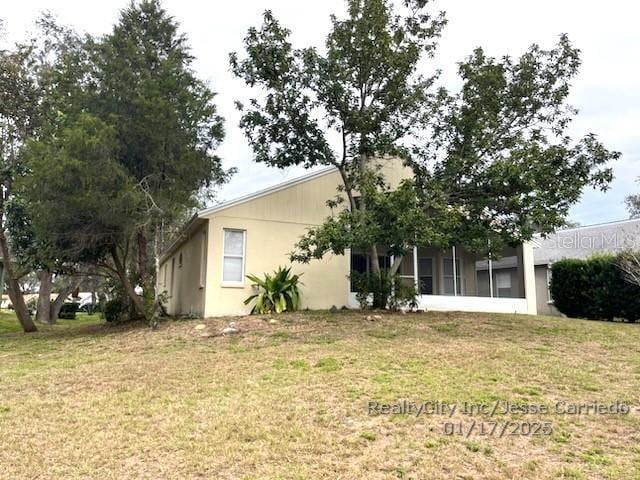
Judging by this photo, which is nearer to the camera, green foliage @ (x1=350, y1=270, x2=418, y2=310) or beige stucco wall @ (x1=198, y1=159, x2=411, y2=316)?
beige stucco wall @ (x1=198, y1=159, x2=411, y2=316)

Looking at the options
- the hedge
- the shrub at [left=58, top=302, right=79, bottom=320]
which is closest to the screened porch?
the hedge

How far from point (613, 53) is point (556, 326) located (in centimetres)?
713

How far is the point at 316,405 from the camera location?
6031 millimetres

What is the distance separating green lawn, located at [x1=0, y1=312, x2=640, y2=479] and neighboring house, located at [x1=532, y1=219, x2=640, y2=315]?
11.7 metres

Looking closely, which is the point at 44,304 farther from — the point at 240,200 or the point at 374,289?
the point at 374,289

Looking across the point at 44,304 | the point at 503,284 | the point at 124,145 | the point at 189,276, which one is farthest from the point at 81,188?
the point at 503,284

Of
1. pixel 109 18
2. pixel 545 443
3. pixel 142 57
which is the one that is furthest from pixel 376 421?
pixel 109 18

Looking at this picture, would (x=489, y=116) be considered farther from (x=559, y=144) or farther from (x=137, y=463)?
(x=137, y=463)

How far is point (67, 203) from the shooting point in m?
11.5

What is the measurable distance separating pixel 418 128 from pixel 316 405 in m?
9.80

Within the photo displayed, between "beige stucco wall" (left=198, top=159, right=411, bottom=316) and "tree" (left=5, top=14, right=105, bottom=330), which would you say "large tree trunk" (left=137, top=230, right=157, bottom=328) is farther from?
"beige stucco wall" (left=198, top=159, right=411, bottom=316)

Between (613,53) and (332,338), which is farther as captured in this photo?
(613,53)

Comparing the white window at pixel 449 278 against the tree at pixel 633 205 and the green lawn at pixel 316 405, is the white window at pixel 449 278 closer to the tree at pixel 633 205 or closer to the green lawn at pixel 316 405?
the green lawn at pixel 316 405
